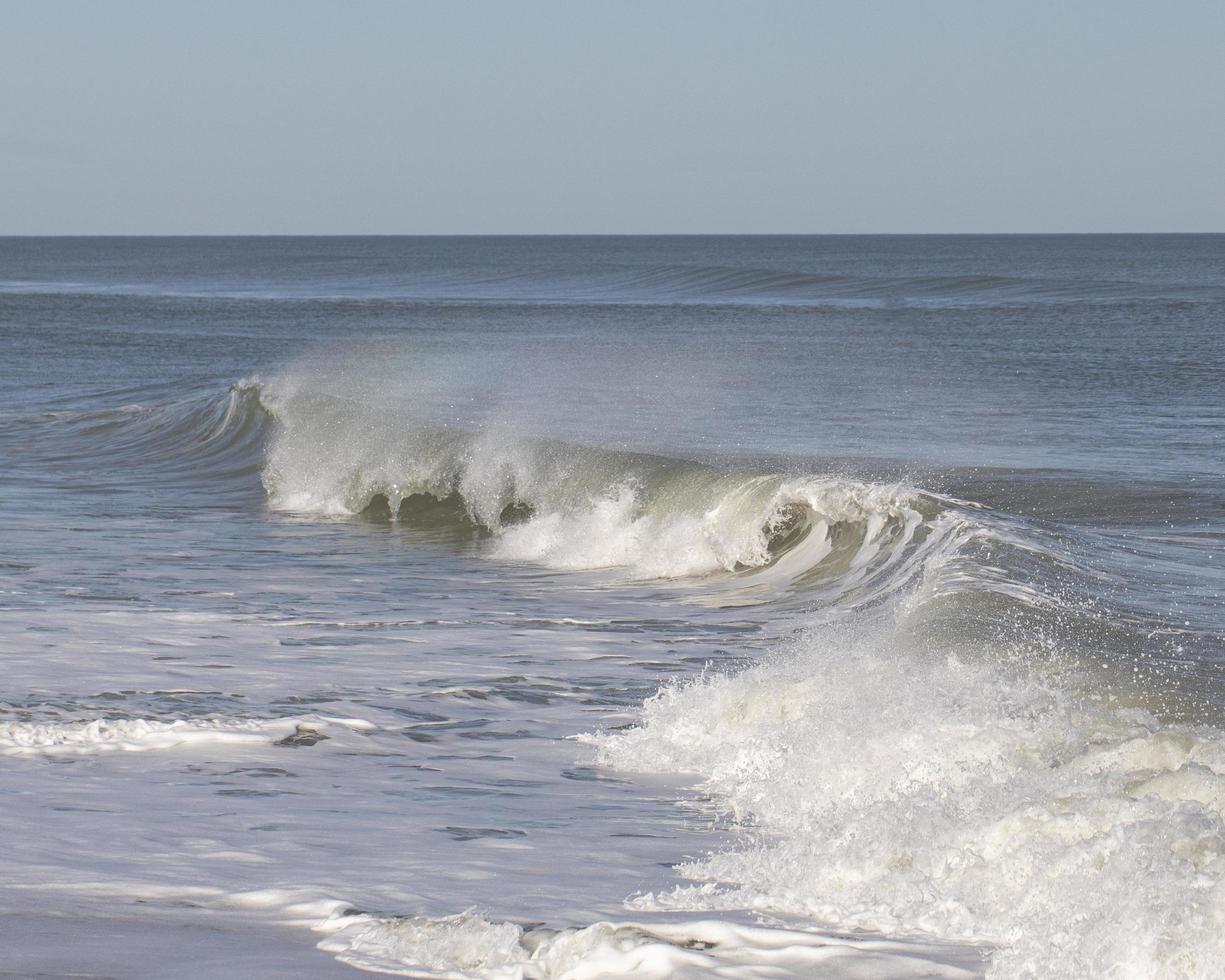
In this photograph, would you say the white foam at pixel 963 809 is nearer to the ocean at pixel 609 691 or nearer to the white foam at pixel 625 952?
the ocean at pixel 609 691

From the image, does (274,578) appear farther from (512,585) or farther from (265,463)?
(265,463)

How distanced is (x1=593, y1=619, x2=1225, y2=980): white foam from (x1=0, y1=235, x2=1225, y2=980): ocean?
0.02 m

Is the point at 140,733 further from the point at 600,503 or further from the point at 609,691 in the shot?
the point at 600,503

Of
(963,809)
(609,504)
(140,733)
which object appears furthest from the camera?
(609,504)

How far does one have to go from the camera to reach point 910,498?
12469mm

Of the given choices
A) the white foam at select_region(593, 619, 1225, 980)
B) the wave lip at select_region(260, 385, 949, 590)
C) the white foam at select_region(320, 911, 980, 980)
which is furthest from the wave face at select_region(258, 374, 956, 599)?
the white foam at select_region(320, 911, 980, 980)

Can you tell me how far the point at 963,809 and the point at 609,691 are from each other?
121 inches

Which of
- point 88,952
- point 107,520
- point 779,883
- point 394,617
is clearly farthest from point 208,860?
point 107,520

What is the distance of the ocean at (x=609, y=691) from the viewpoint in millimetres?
4207

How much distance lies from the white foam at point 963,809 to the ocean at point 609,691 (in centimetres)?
2

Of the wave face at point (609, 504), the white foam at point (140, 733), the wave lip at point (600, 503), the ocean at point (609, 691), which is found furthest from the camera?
the wave lip at point (600, 503)

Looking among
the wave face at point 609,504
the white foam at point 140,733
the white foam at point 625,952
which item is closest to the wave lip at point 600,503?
the wave face at point 609,504

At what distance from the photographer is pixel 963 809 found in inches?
191

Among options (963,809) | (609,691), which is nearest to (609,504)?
(609,691)
